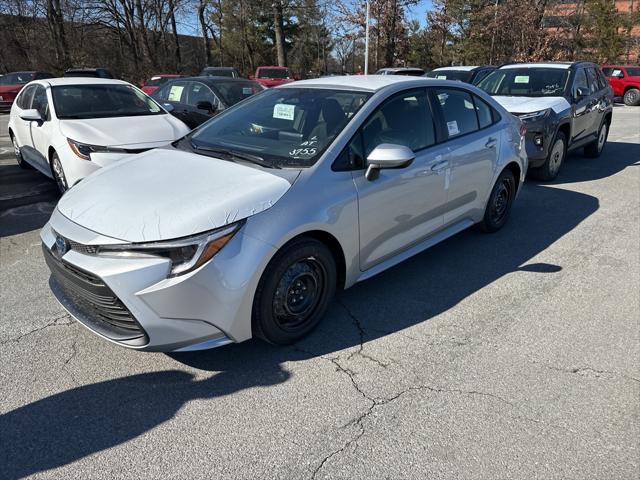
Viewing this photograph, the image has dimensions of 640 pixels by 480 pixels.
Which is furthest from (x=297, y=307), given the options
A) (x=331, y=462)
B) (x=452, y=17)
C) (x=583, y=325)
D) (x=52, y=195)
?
(x=452, y=17)

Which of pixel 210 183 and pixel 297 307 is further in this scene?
pixel 297 307

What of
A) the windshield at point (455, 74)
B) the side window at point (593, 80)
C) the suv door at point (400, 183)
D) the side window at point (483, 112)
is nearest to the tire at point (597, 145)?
the side window at point (593, 80)

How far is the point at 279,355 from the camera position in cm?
309

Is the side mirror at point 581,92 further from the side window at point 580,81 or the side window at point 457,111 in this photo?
the side window at point 457,111

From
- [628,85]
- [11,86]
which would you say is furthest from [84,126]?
[628,85]

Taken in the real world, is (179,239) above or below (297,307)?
above

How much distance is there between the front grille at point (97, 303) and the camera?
2.56 meters

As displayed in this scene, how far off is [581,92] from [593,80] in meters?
1.23

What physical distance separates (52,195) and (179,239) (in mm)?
5144

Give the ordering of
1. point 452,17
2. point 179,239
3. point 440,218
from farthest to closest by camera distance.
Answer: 1. point 452,17
2. point 440,218
3. point 179,239

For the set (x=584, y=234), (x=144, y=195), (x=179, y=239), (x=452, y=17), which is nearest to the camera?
(x=179, y=239)

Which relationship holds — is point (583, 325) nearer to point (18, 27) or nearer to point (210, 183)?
point (210, 183)

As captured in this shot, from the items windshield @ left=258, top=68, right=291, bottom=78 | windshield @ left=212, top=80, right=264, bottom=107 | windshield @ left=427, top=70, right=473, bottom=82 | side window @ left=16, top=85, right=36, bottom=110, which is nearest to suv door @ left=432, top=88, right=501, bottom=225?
windshield @ left=212, top=80, right=264, bottom=107

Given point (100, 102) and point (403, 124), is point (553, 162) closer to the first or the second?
point (403, 124)
